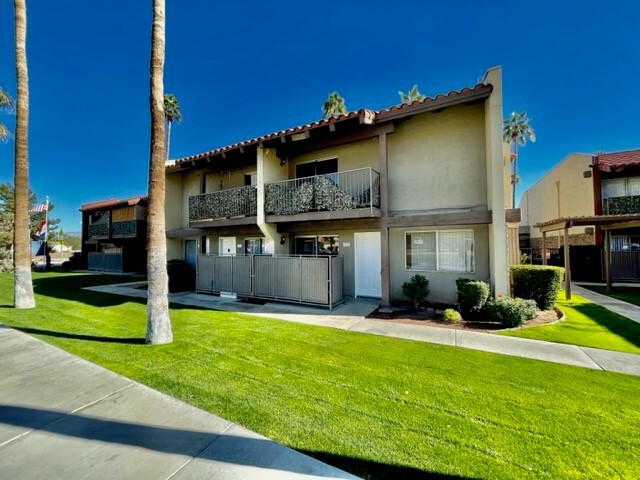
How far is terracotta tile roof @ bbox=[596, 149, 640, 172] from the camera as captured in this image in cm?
1532

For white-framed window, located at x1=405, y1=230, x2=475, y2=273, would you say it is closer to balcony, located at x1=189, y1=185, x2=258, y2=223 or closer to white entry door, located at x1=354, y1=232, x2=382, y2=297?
white entry door, located at x1=354, y1=232, x2=382, y2=297

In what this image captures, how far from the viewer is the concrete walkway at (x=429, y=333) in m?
5.38

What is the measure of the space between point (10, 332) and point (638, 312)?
719 inches

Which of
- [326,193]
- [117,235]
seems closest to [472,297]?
[326,193]

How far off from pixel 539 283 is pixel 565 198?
69.5 ft

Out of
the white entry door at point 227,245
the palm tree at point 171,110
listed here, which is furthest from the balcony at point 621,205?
the palm tree at point 171,110

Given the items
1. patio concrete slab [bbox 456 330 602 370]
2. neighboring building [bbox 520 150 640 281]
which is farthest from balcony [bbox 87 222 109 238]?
neighboring building [bbox 520 150 640 281]

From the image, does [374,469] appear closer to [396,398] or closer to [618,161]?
[396,398]

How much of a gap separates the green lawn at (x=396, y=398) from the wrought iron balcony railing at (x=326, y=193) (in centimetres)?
524

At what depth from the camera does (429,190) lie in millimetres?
10289

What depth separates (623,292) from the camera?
12.8m

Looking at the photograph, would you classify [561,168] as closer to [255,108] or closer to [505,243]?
[505,243]

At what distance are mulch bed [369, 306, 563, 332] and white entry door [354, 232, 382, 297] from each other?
5.52 ft

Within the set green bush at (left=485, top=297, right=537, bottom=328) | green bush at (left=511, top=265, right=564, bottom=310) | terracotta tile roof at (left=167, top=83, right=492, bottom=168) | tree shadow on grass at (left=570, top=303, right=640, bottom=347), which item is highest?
terracotta tile roof at (left=167, top=83, right=492, bottom=168)
